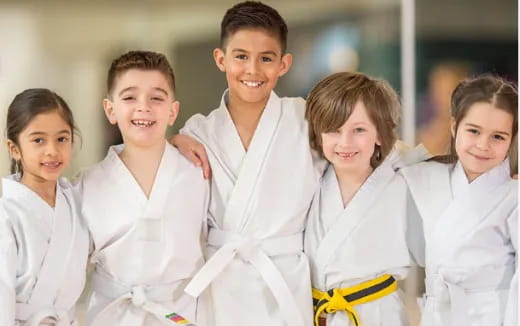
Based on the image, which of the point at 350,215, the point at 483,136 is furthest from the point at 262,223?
the point at 483,136

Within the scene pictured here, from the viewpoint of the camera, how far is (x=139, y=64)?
5.34ft

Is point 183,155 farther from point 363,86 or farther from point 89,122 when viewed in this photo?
point 89,122

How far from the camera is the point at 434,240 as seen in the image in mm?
1596

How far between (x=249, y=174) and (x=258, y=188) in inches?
1.5

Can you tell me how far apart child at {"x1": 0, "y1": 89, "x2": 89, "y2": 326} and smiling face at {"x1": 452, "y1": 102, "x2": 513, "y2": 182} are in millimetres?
852

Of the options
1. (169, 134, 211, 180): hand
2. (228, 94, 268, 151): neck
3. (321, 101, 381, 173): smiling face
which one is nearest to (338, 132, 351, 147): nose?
(321, 101, 381, 173): smiling face

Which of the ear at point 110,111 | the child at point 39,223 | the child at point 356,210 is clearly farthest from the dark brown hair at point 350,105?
the child at point 39,223

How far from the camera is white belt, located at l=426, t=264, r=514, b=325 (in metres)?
1.55

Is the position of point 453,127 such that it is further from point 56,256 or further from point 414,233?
point 56,256

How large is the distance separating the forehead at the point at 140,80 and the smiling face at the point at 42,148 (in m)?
0.16

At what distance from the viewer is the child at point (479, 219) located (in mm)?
1516

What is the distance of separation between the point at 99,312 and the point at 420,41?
2.26 meters

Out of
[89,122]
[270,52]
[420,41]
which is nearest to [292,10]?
[420,41]

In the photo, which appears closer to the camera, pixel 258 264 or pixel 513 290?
pixel 513 290
